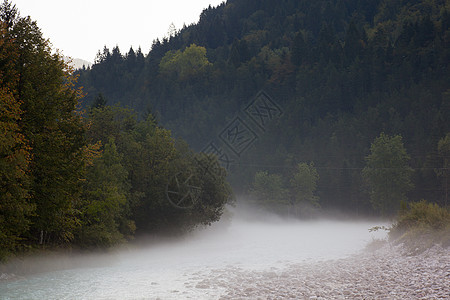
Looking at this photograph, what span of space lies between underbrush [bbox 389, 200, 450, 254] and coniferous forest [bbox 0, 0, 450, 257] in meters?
21.8

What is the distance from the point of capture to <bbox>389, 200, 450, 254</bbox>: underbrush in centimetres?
2445

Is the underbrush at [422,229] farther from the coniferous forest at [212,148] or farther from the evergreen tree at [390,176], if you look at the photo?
the evergreen tree at [390,176]

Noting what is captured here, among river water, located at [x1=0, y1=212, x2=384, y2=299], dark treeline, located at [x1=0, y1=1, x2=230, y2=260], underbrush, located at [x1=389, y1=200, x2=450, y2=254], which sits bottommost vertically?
river water, located at [x1=0, y1=212, x2=384, y2=299]

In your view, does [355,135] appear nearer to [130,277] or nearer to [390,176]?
[390,176]

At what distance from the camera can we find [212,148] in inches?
6777

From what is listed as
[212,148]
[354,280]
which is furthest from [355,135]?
[354,280]

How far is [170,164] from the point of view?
55.8m

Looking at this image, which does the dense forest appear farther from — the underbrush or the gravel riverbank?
the gravel riverbank

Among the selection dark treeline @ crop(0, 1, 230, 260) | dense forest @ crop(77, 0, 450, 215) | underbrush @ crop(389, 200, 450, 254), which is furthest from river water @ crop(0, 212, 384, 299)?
dense forest @ crop(77, 0, 450, 215)

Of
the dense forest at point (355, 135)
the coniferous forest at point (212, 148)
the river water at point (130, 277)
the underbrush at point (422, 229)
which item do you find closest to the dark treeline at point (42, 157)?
the coniferous forest at point (212, 148)

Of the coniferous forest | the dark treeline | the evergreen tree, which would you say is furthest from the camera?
the evergreen tree

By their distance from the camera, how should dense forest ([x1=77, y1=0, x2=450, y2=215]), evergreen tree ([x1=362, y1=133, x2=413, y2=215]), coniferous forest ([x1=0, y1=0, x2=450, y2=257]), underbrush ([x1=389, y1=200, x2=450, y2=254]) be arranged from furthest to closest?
dense forest ([x1=77, y1=0, x2=450, y2=215]) < evergreen tree ([x1=362, y1=133, x2=413, y2=215]) < coniferous forest ([x1=0, y1=0, x2=450, y2=257]) < underbrush ([x1=389, y1=200, x2=450, y2=254])

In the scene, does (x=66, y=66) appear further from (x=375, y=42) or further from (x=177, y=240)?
(x=375, y=42)

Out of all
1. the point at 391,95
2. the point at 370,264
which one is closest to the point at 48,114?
the point at 370,264
